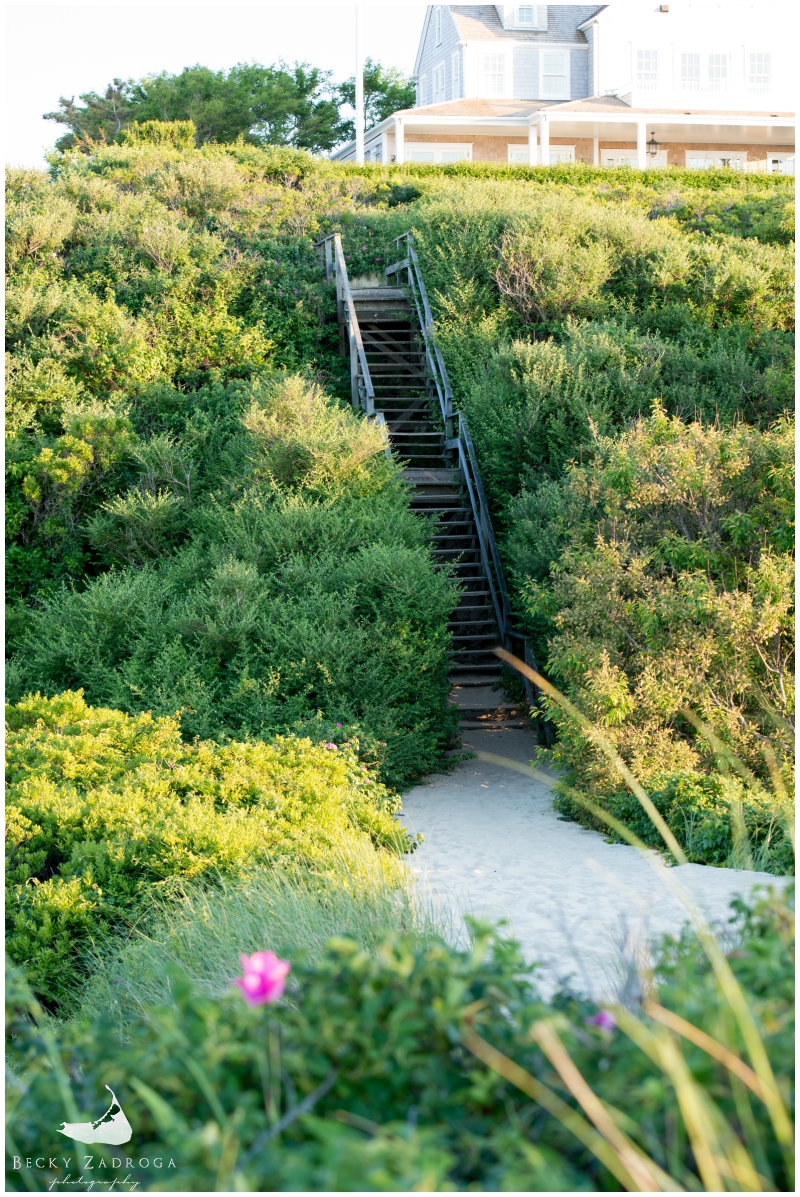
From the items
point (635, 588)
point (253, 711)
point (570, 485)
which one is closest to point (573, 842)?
point (635, 588)

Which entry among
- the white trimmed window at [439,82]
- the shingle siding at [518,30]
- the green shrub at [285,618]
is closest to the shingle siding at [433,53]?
the white trimmed window at [439,82]

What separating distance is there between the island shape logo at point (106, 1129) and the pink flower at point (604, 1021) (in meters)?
1.18

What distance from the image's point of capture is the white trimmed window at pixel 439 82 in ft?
101

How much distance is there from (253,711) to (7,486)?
219 inches

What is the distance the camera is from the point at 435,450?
45.0 ft

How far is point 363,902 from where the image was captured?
452 cm

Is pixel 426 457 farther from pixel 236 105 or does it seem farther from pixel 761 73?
pixel 236 105

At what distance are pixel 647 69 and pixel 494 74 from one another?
14.6ft

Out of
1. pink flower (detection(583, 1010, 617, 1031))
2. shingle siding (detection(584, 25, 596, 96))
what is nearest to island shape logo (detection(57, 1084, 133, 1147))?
pink flower (detection(583, 1010, 617, 1031))

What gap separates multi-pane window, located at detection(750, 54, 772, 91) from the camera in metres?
27.6

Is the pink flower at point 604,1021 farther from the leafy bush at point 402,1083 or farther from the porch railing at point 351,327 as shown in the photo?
the porch railing at point 351,327

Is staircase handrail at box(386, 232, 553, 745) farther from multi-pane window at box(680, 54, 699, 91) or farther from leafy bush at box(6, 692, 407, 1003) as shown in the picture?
multi-pane window at box(680, 54, 699, 91)

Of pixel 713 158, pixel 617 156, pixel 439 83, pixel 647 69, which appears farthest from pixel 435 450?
pixel 439 83

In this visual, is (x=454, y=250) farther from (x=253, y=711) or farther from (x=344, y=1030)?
(x=344, y=1030)
